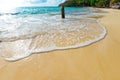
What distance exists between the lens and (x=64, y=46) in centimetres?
505

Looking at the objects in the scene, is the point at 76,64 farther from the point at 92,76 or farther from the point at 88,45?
the point at 88,45

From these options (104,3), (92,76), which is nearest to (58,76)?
(92,76)

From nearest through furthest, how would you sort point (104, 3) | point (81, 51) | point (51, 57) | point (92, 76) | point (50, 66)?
1. point (92, 76)
2. point (50, 66)
3. point (51, 57)
4. point (81, 51)
5. point (104, 3)

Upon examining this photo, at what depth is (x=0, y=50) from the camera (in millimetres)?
4801

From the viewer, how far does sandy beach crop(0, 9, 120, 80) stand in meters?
3.14

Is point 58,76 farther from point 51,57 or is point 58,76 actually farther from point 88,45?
point 88,45

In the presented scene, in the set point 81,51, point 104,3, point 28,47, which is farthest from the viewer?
point 104,3

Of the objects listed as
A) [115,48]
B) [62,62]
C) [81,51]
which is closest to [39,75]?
[62,62]

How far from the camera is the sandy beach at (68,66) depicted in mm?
3141

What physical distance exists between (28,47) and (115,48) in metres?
2.71

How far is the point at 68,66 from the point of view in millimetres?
3576

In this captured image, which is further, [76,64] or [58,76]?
[76,64]

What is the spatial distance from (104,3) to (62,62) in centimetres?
5323

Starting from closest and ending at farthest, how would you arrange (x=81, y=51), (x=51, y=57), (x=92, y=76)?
(x=92, y=76), (x=51, y=57), (x=81, y=51)
